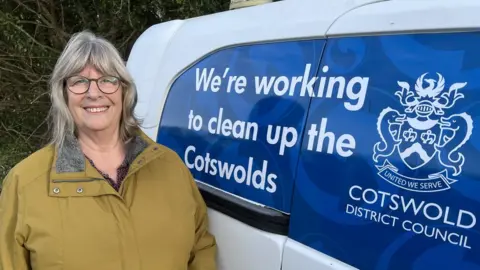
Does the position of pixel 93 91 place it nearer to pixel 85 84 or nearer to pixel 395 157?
pixel 85 84

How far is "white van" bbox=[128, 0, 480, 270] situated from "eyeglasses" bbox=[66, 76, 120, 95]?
1.38 feet

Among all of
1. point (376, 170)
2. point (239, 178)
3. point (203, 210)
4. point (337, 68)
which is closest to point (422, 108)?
point (376, 170)

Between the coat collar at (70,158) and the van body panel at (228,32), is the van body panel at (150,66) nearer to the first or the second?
the van body panel at (228,32)

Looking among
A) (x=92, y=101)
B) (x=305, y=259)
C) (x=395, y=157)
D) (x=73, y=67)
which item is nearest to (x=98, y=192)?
(x=92, y=101)

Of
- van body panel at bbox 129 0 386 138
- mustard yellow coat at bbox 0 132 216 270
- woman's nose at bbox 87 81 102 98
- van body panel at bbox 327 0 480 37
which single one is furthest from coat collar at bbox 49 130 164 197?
van body panel at bbox 327 0 480 37

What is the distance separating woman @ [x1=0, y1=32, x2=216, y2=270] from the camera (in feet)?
5.44

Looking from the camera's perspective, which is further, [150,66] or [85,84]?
[150,66]

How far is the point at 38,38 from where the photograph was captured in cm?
677

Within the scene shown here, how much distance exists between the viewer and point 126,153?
1.92 meters

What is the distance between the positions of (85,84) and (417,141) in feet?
A: 3.84

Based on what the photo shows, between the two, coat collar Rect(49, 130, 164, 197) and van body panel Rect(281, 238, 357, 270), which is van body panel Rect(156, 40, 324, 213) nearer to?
van body panel Rect(281, 238, 357, 270)

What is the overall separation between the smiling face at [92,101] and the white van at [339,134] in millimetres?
404

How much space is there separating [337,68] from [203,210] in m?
0.82

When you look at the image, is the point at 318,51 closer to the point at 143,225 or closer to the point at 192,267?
the point at 143,225
